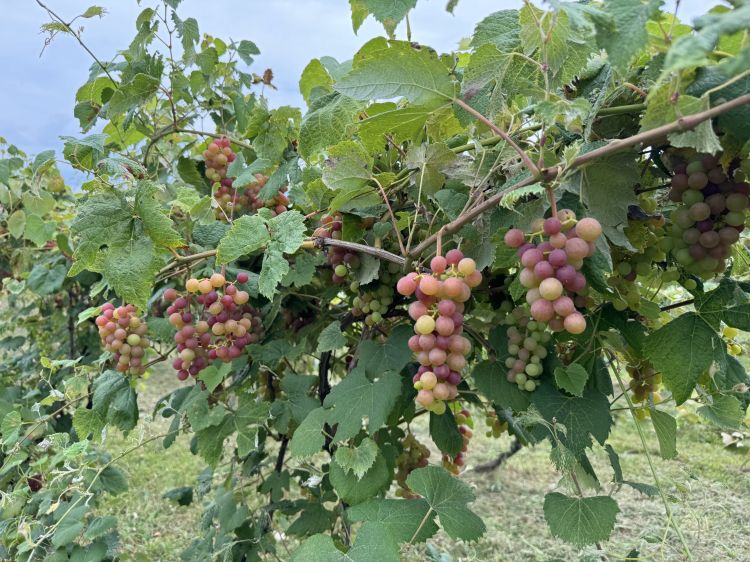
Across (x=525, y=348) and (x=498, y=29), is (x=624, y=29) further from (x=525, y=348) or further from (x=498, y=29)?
(x=525, y=348)

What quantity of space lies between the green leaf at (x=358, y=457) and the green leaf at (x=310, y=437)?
0.07 m

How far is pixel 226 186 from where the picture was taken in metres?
1.45

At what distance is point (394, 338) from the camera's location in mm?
992

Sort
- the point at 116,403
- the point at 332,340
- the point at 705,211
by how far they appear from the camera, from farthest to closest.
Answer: the point at 116,403
the point at 332,340
the point at 705,211

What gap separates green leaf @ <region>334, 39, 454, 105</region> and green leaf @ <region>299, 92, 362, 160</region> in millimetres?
233

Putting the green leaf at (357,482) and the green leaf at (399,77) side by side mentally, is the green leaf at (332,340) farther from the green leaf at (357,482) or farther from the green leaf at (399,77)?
the green leaf at (399,77)

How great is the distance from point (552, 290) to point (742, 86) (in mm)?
270

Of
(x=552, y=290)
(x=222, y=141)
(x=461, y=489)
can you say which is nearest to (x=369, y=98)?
(x=552, y=290)

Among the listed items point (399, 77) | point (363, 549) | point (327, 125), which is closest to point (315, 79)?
point (327, 125)

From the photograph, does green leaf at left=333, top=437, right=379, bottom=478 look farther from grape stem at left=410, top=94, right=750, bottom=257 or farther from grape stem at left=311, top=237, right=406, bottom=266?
grape stem at left=410, top=94, right=750, bottom=257

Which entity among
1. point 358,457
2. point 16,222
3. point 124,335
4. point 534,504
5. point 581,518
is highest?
point 16,222

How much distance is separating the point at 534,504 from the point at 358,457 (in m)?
2.16

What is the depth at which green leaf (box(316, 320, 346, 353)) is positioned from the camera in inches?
41.3

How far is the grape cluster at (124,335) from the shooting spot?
1147 mm
